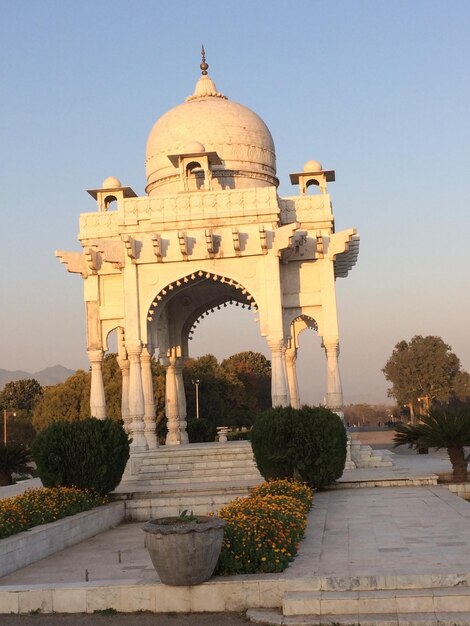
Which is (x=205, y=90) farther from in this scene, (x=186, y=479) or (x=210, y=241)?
(x=186, y=479)

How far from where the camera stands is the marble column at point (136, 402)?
2117 cm

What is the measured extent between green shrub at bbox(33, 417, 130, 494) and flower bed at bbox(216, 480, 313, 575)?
18.6 ft

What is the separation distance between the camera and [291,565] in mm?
8758

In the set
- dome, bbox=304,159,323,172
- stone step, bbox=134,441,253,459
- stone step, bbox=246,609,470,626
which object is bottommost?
stone step, bbox=246,609,470,626

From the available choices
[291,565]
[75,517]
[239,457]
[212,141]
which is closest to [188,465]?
[239,457]

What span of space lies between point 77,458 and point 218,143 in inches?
472

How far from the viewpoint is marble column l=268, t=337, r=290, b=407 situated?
2080cm

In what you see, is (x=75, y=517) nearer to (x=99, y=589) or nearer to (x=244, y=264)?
(x=99, y=589)

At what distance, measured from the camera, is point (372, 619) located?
7309 mm

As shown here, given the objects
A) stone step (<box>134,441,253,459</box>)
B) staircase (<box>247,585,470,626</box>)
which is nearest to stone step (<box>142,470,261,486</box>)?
stone step (<box>134,441,253,459</box>)

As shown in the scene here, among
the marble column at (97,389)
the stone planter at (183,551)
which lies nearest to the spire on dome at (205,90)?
the marble column at (97,389)

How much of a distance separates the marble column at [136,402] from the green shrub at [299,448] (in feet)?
17.4

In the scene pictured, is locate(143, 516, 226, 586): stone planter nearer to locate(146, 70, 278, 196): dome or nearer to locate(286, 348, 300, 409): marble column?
locate(146, 70, 278, 196): dome

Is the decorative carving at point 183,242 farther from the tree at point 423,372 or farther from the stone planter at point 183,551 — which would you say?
the tree at point 423,372
